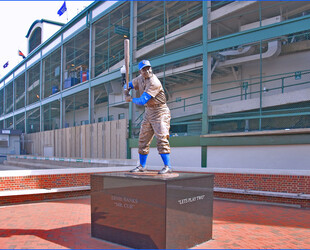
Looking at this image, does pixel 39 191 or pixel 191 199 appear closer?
pixel 191 199

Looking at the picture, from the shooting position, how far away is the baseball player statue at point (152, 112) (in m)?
5.32

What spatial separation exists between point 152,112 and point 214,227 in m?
2.69

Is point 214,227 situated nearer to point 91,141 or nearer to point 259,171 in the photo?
point 259,171

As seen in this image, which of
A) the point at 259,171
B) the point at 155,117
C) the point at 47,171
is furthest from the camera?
the point at 47,171

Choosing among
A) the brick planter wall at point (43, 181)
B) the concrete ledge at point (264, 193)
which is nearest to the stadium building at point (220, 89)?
the concrete ledge at point (264, 193)

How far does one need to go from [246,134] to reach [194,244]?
24.2 feet

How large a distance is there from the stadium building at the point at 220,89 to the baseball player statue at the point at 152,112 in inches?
166

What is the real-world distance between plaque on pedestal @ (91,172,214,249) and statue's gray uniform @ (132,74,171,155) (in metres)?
0.93

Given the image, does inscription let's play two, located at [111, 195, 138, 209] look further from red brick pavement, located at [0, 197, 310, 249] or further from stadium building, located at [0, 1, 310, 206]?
stadium building, located at [0, 1, 310, 206]

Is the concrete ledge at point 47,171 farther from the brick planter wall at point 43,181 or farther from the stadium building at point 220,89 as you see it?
the stadium building at point 220,89

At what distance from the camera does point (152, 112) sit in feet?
18.3

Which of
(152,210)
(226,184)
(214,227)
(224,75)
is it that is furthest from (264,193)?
(224,75)

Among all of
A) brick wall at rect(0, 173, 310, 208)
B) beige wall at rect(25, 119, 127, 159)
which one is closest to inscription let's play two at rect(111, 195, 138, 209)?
brick wall at rect(0, 173, 310, 208)

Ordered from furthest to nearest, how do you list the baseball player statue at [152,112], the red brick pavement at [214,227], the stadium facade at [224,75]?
the stadium facade at [224,75] < the baseball player statue at [152,112] < the red brick pavement at [214,227]
